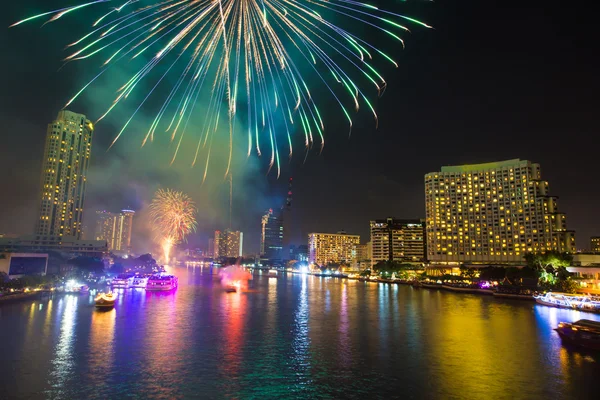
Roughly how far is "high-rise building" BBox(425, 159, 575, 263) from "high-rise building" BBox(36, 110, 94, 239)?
12914 cm

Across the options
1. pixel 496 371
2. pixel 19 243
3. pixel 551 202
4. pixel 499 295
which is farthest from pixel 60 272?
pixel 551 202

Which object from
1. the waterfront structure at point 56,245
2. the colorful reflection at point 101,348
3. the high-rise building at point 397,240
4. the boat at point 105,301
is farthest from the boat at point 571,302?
the waterfront structure at point 56,245

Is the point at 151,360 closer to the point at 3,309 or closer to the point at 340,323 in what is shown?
the point at 340,323

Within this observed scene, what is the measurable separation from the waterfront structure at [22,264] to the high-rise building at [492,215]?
122 metres

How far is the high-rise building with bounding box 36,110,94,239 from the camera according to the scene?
126m

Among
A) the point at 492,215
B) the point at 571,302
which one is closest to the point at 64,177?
the point at 571,302

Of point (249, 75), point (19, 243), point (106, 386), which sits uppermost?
point (249, 75)

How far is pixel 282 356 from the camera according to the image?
27562mm

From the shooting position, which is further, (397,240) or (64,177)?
(397,240)

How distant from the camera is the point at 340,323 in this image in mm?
41062

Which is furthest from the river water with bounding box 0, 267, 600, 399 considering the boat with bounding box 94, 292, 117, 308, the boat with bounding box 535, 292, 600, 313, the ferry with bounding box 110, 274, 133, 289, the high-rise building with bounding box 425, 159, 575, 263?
the high-rise building with bounding box 425, 159, 575, 263

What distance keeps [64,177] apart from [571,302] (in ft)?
469

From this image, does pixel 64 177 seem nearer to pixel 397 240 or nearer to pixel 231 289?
pixel 231 289

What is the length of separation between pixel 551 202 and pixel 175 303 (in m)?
122
